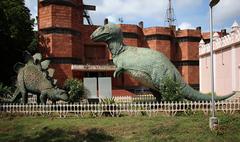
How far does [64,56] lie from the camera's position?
39531 millimetres

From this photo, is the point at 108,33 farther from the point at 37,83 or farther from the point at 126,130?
the point at 126,130

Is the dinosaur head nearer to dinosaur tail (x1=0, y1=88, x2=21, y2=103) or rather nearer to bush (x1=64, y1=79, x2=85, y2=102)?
bush (x1=64, y1=79, x2=85, y2=102)

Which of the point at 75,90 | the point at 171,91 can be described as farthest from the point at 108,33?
the point at 171,91

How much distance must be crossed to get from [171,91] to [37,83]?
18.7ft

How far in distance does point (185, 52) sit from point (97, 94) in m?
33.1

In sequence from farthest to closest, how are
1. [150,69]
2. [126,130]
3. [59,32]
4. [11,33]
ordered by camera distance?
[59,32] → [11,33] → [150,69] → [126,130]

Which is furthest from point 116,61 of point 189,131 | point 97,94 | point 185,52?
point 185,52

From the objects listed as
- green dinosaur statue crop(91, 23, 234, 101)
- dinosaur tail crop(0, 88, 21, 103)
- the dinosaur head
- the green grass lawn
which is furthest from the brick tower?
the green grass lawn

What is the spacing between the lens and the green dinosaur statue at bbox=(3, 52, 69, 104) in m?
15.6

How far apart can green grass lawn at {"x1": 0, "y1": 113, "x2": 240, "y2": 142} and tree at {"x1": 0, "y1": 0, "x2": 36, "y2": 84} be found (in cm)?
1179

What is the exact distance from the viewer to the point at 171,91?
571 inches

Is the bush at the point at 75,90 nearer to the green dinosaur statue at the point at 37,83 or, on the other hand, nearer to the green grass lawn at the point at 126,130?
the green dinosaur statue at the point at 37,83

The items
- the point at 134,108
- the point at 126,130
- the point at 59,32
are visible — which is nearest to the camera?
the point at 126,130

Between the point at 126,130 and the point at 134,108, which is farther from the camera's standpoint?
the point at 134,108
